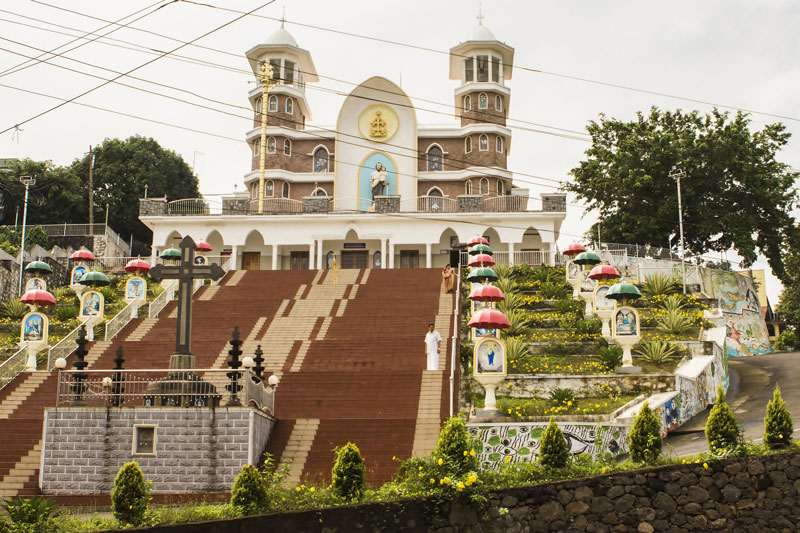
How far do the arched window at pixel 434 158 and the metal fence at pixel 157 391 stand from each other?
33.8 m

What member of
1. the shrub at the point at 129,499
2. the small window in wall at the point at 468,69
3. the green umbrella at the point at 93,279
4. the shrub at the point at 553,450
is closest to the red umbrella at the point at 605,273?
the shrub at the point at 553,450

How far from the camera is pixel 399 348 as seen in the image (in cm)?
2562

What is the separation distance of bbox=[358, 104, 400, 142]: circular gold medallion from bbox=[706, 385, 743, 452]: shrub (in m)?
36.9

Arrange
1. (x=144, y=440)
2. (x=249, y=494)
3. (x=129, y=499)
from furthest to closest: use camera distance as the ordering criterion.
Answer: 1. (x=144, y=440)
2. (x=249, y=494)
3. (x=129, y=499)

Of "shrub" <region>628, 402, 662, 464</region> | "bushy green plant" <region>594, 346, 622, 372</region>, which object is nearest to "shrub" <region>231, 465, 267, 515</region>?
"shrub" <region>628, 402, 662, 464</region>

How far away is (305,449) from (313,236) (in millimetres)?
27214

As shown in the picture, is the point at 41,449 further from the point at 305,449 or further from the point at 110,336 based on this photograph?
the point at 110,336

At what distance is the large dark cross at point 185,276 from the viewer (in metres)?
18.5

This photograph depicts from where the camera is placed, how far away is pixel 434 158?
50.6m

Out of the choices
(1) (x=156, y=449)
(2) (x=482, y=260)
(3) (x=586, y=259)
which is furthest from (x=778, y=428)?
(2) (x=482, y=260)

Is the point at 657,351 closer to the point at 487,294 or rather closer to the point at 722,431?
the point at 487,294

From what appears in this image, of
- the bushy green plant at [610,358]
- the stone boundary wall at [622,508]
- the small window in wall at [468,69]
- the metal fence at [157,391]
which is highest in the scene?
the small window in wall at [468,69]

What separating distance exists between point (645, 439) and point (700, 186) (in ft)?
114

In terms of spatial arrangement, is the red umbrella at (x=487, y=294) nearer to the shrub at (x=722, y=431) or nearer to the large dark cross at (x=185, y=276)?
the large dark cross at (x=185, y=276)
